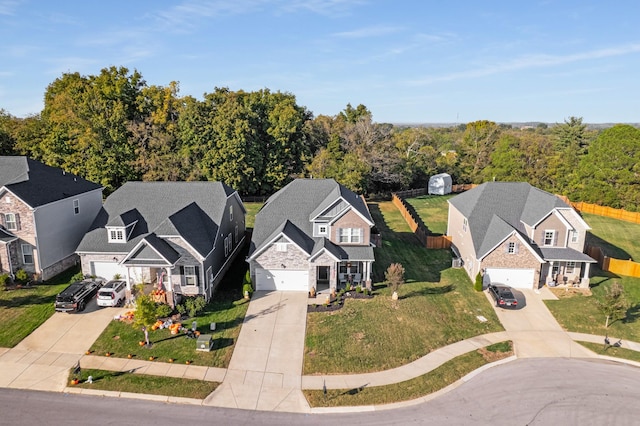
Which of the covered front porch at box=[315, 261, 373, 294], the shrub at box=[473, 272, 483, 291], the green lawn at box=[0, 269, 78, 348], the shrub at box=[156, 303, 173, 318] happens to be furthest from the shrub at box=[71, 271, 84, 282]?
the shrub at box=[473, 272, 483, 291]

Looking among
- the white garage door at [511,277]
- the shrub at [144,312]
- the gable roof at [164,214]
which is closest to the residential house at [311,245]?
the gable roof at [164,214]

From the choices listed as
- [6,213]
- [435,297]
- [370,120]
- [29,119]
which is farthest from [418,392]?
[29,119]

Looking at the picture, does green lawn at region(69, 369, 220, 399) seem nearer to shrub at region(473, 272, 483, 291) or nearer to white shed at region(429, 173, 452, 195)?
shrub at region(473, 272, 483, 291)

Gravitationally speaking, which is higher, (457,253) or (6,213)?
(6,213)

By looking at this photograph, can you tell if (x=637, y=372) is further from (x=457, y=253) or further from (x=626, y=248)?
(x=626, y=248)

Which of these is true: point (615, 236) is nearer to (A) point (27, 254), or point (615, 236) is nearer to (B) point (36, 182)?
(A) point (27, 254)

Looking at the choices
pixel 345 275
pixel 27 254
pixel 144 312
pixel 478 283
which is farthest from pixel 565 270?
pixel 27 254
